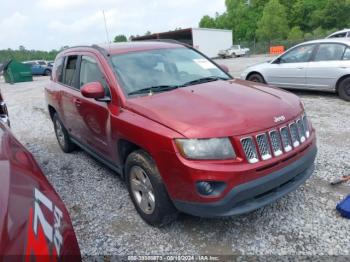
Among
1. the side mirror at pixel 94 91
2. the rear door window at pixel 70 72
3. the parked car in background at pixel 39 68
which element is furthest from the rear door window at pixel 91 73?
the parked car in background at pixel 39 68

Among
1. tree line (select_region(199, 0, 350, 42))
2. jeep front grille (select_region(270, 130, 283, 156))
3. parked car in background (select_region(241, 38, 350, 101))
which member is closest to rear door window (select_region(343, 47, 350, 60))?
parked car in background (select_region(241, 38, 350, 101))

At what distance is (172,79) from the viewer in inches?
142

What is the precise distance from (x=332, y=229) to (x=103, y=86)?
9.24 ft

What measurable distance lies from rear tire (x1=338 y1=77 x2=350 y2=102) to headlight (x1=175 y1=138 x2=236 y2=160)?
6.38m

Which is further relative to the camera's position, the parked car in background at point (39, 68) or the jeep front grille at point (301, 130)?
the parked car in background at point (39, 68)

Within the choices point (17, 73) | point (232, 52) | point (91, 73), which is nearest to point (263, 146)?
point (91, 73)

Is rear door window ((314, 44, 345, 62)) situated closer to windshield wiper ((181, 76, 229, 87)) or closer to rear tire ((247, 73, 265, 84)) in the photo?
rear tire ((247, 73, 265, 84))

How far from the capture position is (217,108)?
9.27 ft

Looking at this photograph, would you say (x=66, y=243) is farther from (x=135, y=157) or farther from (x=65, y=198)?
(x=65, y=198)

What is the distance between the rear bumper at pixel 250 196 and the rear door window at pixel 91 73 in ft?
5.56

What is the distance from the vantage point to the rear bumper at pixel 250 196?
2535 millimetres

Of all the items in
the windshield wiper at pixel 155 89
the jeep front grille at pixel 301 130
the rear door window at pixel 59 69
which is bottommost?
the jeep front grille at pixel 301 130

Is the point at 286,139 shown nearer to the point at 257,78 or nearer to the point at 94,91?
the point at 94,91

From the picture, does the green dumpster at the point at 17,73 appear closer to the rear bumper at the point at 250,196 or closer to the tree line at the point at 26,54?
the rear bumper at the point at 250,196
